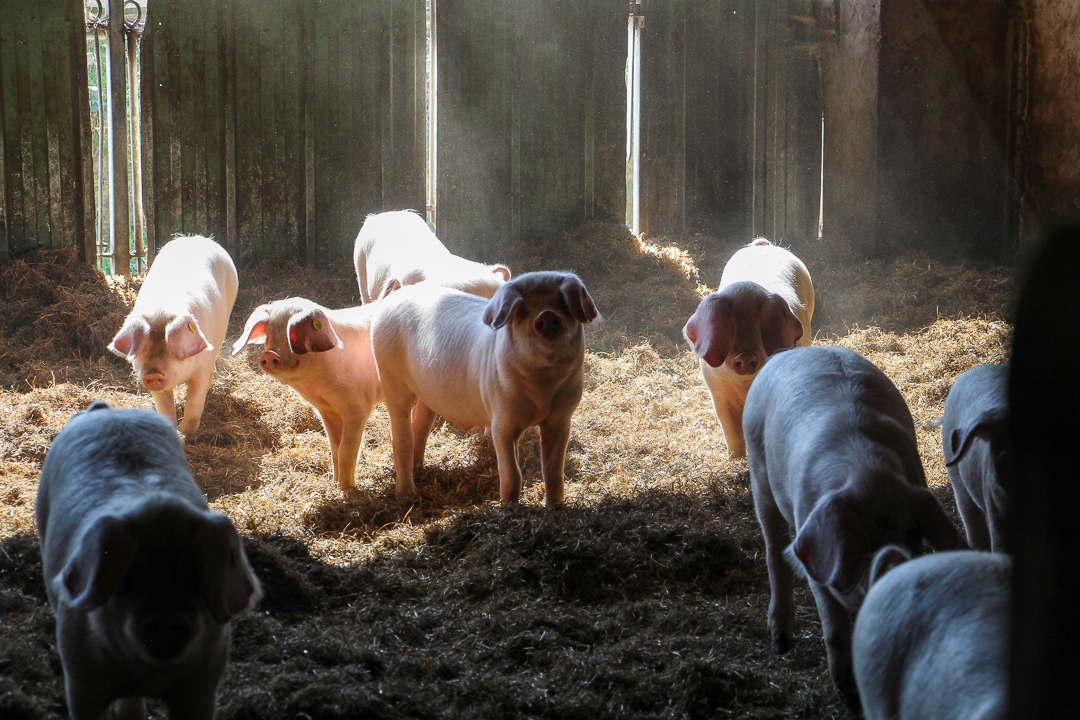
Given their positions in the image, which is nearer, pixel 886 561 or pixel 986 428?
pixel 886 561

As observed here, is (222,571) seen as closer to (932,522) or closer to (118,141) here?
(932,522)

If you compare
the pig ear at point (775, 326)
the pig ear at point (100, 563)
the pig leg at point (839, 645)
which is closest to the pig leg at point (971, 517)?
the pig ear at point (775, 326)

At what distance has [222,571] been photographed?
1.93 m

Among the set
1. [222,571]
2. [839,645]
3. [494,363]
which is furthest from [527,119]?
[222,571]

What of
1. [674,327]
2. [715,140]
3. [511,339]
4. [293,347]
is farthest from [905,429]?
[715,140]

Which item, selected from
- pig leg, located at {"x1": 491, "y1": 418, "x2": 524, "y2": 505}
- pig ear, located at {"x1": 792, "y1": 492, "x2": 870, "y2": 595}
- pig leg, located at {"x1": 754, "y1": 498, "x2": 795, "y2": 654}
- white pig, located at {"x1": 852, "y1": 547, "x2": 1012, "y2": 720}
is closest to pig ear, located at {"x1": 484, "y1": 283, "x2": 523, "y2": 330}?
pig leg, located at {"x1": 491, "y1": 418, "x2": 524, "y2": 505}

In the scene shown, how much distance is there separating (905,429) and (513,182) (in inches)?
326

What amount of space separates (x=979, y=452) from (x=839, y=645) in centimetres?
108

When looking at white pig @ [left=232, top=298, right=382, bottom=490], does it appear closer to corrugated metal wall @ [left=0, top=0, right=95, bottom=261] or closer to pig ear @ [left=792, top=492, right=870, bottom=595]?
pig ear @ [left=792, top=492, right=870, bottom=595]

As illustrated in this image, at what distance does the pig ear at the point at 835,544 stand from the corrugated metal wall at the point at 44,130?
8.88 m

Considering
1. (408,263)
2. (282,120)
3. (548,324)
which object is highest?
(282,120)

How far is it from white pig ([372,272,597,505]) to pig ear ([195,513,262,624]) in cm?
210

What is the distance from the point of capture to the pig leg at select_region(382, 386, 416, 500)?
16.0 feet

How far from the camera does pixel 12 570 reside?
3.19 m
